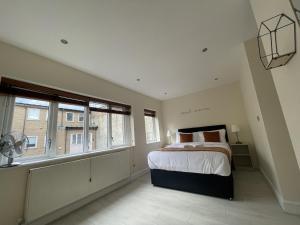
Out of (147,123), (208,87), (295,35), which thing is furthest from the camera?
(147,123)

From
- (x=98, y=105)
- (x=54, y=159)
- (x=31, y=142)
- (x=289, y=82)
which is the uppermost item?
(x=98, y=105)

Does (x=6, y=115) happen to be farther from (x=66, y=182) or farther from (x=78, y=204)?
(x=78, y=204)

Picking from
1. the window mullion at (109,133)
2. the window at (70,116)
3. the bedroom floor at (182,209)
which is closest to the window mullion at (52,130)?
the window at (70,116)

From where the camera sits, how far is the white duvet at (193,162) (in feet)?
7.23

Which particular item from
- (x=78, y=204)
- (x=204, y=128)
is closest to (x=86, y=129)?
(x=78, y=204)

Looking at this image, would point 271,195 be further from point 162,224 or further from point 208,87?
point 208,87

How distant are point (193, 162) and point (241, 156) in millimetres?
2284

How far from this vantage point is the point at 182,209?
1998mm

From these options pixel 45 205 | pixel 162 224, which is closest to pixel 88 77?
pixel 45 205

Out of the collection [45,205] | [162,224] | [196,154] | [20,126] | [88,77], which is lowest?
[162,224]

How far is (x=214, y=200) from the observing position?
7.19 feet

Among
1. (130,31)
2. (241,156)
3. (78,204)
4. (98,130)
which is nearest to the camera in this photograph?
(130,31)

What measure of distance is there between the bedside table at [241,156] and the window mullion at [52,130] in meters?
4.41

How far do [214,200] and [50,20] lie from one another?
3.50 metres
